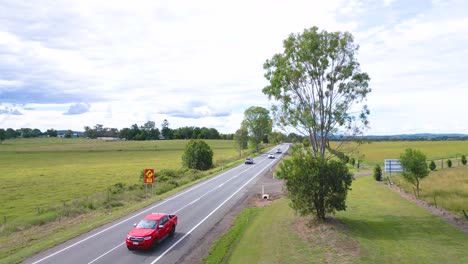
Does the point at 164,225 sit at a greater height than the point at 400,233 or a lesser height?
lesser

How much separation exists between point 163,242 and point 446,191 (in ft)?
75.3

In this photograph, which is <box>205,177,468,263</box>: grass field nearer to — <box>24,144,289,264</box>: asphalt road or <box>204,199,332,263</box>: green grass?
<box>204,199,332,263</box>: green grass

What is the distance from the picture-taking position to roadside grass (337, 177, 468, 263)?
14016mm

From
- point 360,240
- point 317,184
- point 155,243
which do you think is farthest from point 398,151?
point 155,243

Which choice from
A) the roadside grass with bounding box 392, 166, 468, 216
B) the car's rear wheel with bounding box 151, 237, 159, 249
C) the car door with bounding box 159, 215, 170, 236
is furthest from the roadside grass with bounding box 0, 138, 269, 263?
the roadside grass with bounding box 392, 166, 468, 216

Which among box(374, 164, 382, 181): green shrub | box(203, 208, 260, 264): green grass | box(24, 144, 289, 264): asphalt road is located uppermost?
box(374, 164, 382, 181): green shrub

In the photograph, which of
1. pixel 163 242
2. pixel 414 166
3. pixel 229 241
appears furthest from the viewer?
pixel 414 166

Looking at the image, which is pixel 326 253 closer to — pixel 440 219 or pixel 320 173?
pixel 320 173

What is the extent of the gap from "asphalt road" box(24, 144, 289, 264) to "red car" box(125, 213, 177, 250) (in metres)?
0.38

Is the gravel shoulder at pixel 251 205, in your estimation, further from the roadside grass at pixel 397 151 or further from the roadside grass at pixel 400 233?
the roadside grass at pixel 397 151

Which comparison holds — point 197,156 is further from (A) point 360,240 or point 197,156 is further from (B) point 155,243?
(A) point 360,240

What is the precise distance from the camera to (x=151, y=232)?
18.7 meters

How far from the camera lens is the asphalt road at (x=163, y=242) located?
683 inches

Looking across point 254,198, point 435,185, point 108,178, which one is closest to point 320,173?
point 254,198
